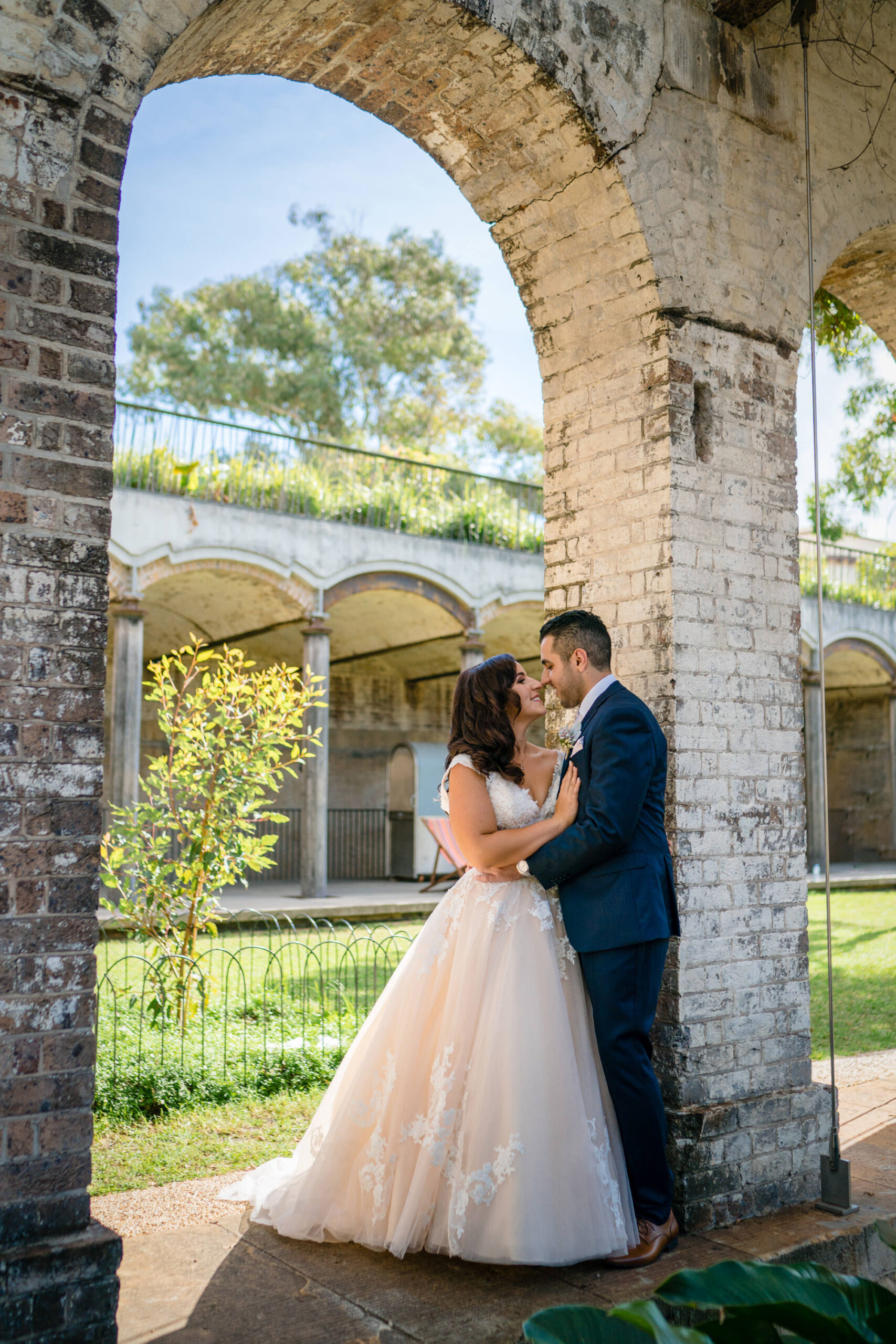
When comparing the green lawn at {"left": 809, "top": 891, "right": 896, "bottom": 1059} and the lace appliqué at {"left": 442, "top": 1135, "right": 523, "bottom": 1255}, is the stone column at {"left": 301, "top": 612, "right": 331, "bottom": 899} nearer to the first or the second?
the green lawn at {"left": 809, "top": 891, "right": 896, "bottom": 1059}

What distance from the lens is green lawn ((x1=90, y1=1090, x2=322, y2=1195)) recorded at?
13.8 feet

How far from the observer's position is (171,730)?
6191 millimetres

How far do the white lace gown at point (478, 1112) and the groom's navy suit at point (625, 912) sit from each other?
8cm

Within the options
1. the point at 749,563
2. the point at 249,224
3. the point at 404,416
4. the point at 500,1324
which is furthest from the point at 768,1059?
the point at 249,224

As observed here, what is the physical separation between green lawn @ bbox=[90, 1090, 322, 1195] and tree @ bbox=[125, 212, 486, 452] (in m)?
23.0

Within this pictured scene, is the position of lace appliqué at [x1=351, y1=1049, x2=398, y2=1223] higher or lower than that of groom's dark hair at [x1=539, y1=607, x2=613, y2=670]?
lower

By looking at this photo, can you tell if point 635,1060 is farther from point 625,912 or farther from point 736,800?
point 736,800

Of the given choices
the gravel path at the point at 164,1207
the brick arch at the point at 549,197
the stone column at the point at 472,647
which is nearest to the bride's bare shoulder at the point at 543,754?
the brick arch at the point at 549,197

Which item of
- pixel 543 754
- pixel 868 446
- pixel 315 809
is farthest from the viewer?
pixel 315 809

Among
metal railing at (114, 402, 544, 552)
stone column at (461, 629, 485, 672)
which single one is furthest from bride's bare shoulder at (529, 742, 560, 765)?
stone column at (461, 629, 485, 672)

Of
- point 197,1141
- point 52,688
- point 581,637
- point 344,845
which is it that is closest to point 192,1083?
point 197,1141

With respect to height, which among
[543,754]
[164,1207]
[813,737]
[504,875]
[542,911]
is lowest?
[164,1207]

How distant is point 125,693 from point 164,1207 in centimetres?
987

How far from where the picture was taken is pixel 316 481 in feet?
50.1
